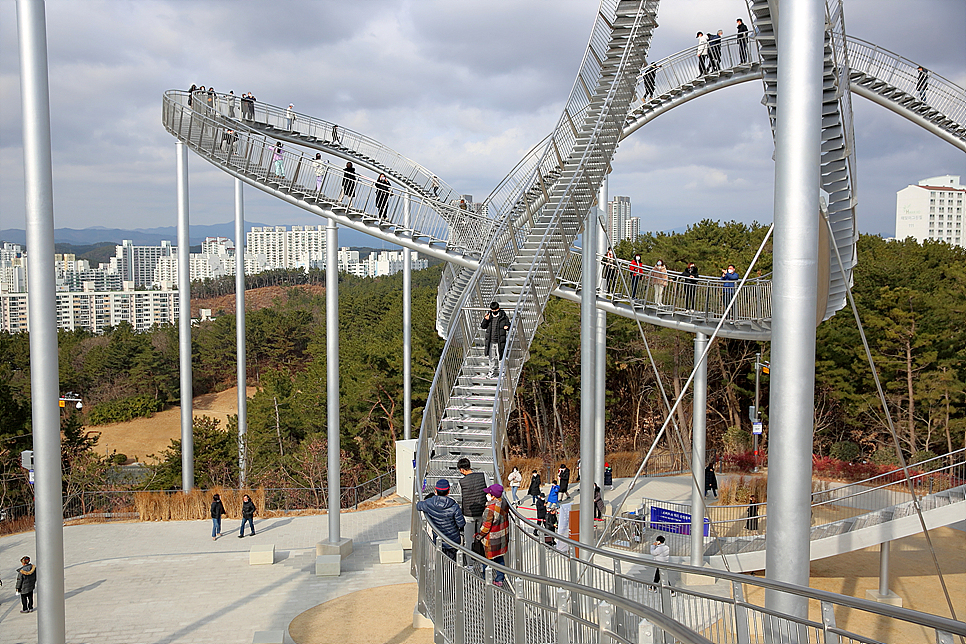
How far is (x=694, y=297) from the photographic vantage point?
1653cm

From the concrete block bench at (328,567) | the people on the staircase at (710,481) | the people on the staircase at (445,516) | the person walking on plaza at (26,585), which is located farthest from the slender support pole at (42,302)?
the people on the staircase at (710,481)

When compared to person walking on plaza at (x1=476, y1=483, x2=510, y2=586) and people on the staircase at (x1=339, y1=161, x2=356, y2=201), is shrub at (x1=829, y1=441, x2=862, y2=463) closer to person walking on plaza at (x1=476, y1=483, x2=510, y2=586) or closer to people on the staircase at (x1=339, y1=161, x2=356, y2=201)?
people on the staircase at (x1=339, y1=161, x2=356, y2=201)

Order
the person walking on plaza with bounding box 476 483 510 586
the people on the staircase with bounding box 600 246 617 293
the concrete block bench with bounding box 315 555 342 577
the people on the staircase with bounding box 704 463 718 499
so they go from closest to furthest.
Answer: the person walking on plaza with bounding box 476 483 510 586
the concrete block bench with bounding box 315 555 342 577
the people on the staircase with bounding box 600 246 617 293
the people on the staircase with bounding box 704 463 718 499

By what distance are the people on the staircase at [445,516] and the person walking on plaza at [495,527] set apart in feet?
0.86

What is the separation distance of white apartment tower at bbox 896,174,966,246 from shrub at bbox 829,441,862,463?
83.6 meters

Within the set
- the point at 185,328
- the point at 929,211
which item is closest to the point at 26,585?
the point at 185,328

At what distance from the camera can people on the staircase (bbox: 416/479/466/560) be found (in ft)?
25.9

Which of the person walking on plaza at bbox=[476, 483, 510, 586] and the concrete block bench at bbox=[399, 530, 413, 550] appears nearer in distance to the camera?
the person walking on plaza at bbox=[476, 483, 510, 586]

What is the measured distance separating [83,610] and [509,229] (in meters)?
10.1

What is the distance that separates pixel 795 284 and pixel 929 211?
12107 cm

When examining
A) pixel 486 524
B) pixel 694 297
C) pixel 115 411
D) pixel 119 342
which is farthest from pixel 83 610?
pixel 119 342

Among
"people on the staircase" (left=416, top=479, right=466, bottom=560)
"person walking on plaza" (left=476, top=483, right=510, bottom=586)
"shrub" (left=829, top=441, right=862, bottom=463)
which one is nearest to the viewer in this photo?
"people on the staircase" (left=416, top=479, right=466, bottom=560)

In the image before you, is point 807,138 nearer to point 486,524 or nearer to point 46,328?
point 486,524

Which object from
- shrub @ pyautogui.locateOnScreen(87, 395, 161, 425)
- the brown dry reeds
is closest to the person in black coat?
the brown dry reeds
